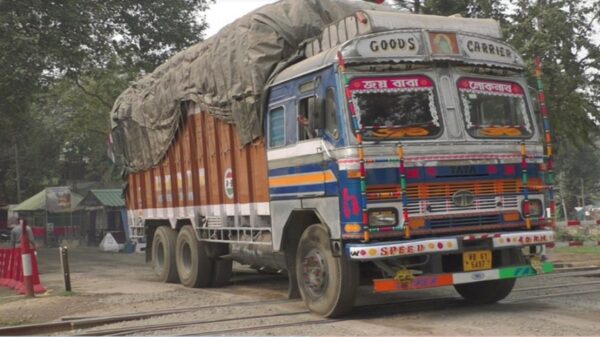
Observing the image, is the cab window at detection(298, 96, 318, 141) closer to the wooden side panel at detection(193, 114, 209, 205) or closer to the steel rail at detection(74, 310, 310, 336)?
the steel rail at detection(74, 310, 310, 336)

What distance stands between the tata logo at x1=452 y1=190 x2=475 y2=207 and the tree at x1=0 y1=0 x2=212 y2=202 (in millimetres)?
14904

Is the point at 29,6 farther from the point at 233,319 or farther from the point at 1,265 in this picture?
the point at 233,319

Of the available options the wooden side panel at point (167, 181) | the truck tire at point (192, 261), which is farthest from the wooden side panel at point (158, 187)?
the truck tire at point (192, 261)

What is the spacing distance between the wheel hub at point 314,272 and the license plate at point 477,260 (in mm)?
1603

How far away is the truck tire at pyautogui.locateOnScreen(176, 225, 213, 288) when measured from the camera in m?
11.9

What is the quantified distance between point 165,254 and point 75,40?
35.5 ft

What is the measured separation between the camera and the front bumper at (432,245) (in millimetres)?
7078

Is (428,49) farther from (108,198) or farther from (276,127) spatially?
(108,198)

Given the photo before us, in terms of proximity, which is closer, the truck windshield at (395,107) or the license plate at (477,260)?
the truck windshield at (395,107)

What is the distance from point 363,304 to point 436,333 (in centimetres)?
242

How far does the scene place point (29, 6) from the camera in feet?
66.6

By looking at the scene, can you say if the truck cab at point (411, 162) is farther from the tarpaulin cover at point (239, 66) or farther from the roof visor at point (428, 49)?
the tarpaulin cover at point (239, 66)

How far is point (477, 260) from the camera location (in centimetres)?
771

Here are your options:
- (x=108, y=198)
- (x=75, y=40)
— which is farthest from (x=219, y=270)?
(x=108, y=198)
